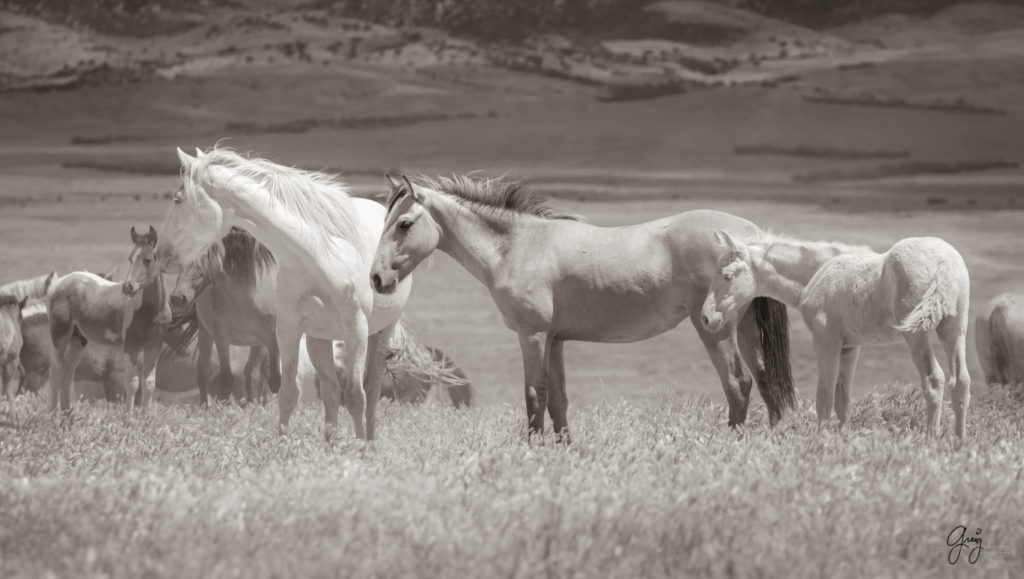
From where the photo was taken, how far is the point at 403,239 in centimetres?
827

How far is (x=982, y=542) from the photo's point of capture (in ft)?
17.4

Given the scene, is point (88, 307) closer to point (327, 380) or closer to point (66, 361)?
point (66, 361)

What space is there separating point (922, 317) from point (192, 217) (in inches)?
181

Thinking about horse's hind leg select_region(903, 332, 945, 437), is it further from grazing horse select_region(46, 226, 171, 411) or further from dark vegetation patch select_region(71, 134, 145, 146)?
dark vegetation patch select_region(71, 134, 145, 146)

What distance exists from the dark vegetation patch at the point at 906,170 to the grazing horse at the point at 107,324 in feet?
50.7

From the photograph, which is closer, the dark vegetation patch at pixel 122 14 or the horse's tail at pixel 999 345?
the horse's tail at pixel 999 345

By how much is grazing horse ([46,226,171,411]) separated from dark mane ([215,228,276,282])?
3.09ft

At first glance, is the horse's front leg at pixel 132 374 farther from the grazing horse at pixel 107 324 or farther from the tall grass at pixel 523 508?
the tall grass at pixel 523 508

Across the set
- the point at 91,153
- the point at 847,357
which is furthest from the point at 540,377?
the point at 91,153

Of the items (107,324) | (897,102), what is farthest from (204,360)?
(897,102)

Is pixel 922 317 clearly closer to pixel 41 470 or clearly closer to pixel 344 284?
pixel 344 284

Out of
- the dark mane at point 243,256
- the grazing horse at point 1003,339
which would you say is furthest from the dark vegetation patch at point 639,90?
the dark mane at point 243,256

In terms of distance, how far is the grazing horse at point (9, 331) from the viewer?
13953 millimetres

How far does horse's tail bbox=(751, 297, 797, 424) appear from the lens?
351 inches
